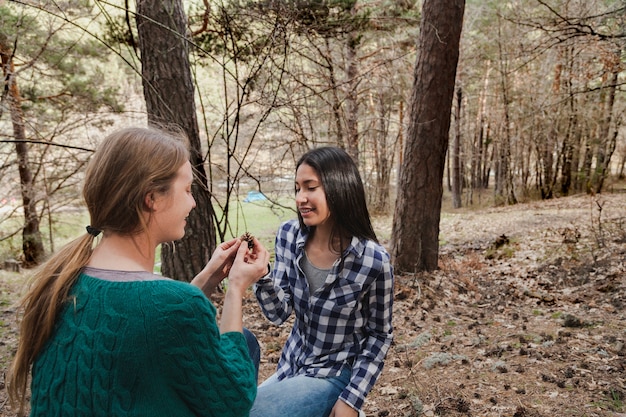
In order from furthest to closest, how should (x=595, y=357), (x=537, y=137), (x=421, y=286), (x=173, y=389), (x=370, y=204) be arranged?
(x=537, y=137), (x=370, y=204), (x=421, y=286), (x=595, y=357), (x=173, y=389)

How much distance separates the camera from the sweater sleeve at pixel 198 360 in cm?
102

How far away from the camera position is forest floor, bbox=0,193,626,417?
2732 mm

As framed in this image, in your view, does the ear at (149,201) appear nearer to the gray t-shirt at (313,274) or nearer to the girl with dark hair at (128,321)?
the girl with dark hair at (128,321)

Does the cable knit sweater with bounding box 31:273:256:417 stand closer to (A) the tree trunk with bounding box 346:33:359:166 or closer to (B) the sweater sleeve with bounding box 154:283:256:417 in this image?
(B) the sweater sleeve with bounding box 154:283:256:417

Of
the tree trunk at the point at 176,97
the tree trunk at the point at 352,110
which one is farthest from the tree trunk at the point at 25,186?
the tree trunk at the point at 352,110

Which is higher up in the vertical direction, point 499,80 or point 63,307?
point 499,80

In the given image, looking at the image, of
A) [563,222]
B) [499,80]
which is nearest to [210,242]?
[563,222]

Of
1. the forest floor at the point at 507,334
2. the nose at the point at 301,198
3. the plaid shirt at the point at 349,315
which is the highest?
the nose at the point at 301,198

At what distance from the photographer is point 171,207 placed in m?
1.26

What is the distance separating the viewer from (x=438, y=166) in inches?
203

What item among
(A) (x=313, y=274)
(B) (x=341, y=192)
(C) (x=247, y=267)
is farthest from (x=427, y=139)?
(C) (x=247, y=267)

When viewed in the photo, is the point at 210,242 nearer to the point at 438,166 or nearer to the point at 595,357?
the point at 438,166

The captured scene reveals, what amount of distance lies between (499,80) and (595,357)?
15249mm

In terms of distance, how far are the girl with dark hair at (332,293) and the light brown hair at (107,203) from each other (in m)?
0.84
